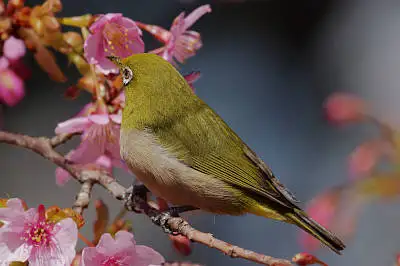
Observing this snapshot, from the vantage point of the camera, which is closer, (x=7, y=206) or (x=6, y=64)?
(x=7, y=206)

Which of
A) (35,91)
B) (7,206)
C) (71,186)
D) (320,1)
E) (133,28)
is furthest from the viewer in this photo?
(320,1)

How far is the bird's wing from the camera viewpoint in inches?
52.5

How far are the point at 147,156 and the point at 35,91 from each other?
9.00 feet

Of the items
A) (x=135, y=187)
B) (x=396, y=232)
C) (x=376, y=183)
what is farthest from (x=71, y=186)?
(x=135, y=187)

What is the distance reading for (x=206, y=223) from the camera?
3473 mm

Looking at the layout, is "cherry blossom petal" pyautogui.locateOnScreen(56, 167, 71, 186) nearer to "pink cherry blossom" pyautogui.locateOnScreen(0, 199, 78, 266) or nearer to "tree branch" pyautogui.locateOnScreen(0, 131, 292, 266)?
"tree branch" pyautogui.locateOnScreen(0, 131, 292, 266)

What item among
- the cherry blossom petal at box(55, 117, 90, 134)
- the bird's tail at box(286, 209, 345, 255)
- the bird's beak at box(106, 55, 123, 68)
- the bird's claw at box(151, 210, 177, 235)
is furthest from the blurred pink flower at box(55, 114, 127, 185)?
the bird's tail at box(286, 209, 345, 255)

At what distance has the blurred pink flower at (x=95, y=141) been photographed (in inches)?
50.2

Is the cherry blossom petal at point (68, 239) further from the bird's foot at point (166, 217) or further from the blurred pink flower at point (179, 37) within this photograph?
the blurred pink flower at point (179, 37)

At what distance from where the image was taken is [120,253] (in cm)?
108

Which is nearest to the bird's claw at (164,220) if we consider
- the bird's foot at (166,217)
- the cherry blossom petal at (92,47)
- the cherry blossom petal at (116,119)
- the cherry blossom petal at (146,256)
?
the bird's foot at (166,217)

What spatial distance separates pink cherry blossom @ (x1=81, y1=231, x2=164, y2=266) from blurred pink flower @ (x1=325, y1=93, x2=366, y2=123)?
929 mm

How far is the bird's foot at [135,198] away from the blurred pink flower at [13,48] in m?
0.34

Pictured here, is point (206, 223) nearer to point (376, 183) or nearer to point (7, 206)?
point (376, 183)
